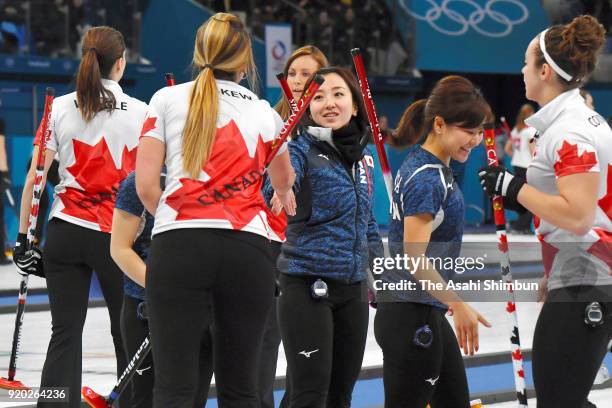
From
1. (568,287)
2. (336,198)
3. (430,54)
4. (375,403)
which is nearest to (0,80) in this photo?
(430,54)

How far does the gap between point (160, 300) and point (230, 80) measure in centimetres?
80

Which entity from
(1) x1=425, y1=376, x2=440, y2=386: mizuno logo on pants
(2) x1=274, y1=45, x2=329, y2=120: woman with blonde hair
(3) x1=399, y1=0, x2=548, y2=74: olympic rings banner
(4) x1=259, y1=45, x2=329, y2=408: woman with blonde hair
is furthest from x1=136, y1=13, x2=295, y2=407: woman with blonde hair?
(3) x1=399, y1=0, x2=548, y2=74: olympic rings banner

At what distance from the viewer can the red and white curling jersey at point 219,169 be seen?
12.9ft

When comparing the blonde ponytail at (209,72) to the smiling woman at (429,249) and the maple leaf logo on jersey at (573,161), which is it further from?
the maple leaf logo on jersey at (573,161)

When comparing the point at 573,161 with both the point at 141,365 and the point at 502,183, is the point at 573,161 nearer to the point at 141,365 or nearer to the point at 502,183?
the point at 502,183

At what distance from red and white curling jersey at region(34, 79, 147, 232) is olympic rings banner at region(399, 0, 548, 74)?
59.7 feet

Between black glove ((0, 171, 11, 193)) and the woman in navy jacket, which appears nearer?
the woman in navy jacket

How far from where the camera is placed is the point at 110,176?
5801 millimetres

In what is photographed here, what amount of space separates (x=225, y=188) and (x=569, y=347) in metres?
1.25

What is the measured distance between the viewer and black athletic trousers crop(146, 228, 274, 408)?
12.8 ft

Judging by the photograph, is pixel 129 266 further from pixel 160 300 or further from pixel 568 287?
pixel 568 287

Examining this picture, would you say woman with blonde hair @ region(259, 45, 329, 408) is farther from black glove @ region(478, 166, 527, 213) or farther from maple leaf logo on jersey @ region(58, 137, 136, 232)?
black glove @ region(478, 166, 527, 213)

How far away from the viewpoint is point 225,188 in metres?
3.96

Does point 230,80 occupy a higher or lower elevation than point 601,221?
higher
